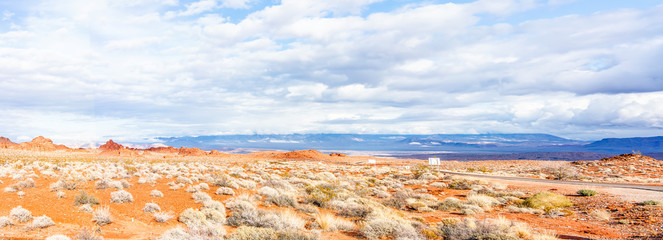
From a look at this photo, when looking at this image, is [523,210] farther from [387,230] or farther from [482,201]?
[387,230]

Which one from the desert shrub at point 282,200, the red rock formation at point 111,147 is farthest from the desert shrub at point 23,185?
the red rock formation at point 111,147

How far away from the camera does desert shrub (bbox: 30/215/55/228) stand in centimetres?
970

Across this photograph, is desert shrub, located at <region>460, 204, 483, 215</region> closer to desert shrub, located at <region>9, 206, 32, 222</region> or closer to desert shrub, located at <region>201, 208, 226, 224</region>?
desert shrub, located at <region>201, 208, 226, 224</region>

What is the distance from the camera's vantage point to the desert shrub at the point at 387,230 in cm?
973

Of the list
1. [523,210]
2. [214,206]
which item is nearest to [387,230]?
[214,206]

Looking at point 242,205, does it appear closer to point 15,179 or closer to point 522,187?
point 15,179

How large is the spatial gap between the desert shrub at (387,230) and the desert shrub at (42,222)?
898cm

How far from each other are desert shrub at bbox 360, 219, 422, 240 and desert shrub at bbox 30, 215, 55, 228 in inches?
354

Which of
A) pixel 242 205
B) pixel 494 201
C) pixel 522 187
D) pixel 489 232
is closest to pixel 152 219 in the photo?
pixel 242 205

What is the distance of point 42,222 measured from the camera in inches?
386

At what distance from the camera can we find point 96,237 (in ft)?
28.2

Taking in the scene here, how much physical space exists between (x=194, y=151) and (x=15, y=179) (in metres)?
74.6

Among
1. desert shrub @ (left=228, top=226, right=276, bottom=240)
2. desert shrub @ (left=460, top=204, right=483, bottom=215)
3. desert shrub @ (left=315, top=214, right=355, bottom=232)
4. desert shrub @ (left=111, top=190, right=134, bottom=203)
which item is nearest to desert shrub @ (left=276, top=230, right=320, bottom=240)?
desert shrub @ (left=228, top=226, right=276, bottom=240)

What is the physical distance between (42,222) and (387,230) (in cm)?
980
